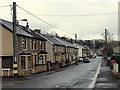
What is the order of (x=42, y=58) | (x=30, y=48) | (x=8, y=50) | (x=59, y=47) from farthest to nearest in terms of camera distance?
(x=59, y=47)
(x=42, y=58)
(x=30, y=48)
(x=8, y=50)

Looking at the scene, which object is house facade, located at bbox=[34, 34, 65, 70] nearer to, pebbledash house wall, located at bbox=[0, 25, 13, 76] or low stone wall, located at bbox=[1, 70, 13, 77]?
pebbledash house wall, located at bbox=[0, 25, 13, 76]

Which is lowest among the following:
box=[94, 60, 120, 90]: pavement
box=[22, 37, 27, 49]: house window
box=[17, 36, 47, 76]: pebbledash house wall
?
box=[94, 60, 120, 90]: pavement

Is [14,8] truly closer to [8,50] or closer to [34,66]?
[8,50]

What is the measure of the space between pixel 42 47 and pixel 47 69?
445 centimetres

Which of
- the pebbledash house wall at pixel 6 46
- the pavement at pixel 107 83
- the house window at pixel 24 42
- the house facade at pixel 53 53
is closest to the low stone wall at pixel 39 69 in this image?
the house window at pixel 24 42

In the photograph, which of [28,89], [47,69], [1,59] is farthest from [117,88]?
[47,69]

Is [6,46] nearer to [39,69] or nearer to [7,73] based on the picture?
[7,73]

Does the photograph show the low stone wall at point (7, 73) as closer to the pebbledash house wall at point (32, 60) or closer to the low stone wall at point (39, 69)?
the pebbledash house wall at point (32, 60)

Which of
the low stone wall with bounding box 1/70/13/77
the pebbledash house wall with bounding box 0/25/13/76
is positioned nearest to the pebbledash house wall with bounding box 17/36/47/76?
the low stone wall with bounding box 1/70/13/77

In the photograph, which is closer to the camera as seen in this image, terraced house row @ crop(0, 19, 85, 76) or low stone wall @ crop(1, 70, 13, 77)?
low stone wall @ crop(1, 70, 13, 77)

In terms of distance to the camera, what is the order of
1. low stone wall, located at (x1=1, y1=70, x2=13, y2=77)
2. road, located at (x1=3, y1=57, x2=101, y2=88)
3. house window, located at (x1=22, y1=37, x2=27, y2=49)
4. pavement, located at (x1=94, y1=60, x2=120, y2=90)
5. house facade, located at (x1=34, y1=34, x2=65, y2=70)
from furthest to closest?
house facade, located at (x1=34, y1=34, x2=65, y2=70) → house window, located at (x1=22, y1=37, x2=27, y2=49) → low stone wall, located at (x1=1, y1=70, x2=13, y2=77) → road, located at (x1=3, y1=57, x2=101, y2=88) → pavement, located at (x1=94, y1=60, x2=120, y2=90)

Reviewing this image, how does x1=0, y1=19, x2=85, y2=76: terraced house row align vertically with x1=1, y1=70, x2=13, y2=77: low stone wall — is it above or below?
above

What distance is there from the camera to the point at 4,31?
1330 inches

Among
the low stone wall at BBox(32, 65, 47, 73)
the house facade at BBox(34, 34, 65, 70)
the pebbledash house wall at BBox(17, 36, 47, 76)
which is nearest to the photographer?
the pebbledash house wall at BBox(17, 36, 47, 76)
